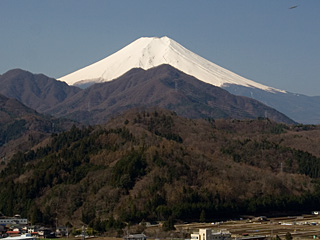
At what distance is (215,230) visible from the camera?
292ft

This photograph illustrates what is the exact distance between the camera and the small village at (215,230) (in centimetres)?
8319

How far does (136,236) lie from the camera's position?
274 ft

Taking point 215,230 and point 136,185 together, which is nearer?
point 215,230

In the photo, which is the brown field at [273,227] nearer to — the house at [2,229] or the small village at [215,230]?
the small village at [215,230]

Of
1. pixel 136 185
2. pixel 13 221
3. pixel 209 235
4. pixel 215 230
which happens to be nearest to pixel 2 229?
pixel 13 221

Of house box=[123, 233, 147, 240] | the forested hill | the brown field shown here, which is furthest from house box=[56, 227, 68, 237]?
house box=[123, 233, 147, 240]

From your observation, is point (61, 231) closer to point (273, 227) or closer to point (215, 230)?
point (215, 230)

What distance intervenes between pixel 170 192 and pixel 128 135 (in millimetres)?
37454

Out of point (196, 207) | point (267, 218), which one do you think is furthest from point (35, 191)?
point (267, 218)

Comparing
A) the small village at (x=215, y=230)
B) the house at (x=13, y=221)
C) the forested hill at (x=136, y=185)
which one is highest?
the forested hill at (x=136, y=185)

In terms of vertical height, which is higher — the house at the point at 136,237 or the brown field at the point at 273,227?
the brown field at the point at 273,227

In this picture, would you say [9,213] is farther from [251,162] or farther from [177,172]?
[251,162]

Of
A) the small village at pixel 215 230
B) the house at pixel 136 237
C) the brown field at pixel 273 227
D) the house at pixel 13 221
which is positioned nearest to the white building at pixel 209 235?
the small village at pixel 215 230

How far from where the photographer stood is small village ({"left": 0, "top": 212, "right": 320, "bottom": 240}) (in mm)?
83188
